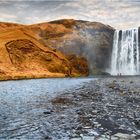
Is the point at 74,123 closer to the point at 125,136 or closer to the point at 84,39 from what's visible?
the point at 125,136

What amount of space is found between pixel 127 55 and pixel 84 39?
16472 mm

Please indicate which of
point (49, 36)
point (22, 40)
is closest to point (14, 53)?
point (22, 40)

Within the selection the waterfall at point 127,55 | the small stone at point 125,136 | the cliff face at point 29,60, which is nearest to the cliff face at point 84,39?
the waterfall at point 127,55

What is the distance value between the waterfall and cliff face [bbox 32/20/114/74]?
445 centimetres

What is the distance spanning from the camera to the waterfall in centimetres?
9088

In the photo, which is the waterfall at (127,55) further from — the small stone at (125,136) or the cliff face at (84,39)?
the small stone at (125,136)

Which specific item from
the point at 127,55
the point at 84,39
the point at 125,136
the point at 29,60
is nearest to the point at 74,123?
the point at 125,136

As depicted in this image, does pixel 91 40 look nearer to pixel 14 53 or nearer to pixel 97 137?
pixel 14 53

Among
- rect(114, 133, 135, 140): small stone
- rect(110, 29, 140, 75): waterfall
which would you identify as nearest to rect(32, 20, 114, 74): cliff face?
rect(110, 29, 140, 75): waterfall

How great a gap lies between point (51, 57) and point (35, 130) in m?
59.5

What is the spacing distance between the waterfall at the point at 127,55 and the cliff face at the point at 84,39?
4.45m

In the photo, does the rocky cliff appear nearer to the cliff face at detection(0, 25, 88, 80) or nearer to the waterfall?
the cliff face at detection(0, 25, 88, 80)

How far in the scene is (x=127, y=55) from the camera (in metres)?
92.7

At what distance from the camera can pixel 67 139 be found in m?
9.09
